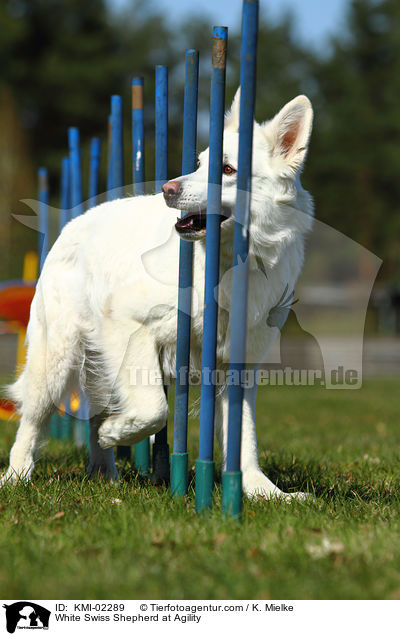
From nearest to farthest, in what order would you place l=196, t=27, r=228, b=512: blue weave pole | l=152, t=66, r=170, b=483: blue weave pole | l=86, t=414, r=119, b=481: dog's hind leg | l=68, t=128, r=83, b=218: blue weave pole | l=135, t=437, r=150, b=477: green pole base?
l=196, t=27, r=228, b=512: blue weave pole → l=152, t=66, r=170, b=483: blue weave pole → l=86, t=414, r=119, b=481: dog's hind leg → l=135, t=437, r=150, b=477: green pole base → l=68, t=128, r=83, b=218: blue weave pole

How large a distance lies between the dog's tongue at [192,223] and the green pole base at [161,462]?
4.92 feet

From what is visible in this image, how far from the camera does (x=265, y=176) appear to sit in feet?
12.9

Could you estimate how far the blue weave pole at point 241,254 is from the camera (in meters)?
3.26

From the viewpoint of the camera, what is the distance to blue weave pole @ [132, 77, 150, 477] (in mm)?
5047

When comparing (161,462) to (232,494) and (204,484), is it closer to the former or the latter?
(204,484)

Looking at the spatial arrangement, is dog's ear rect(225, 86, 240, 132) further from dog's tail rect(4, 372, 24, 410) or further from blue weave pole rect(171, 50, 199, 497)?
dog's tail rect(4, 372, 24, 410)

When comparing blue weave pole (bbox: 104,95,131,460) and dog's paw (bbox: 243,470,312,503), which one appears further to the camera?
blue weave pole (bbox: 104,95,131,460)

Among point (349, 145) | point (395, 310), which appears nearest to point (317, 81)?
point (349, 145)

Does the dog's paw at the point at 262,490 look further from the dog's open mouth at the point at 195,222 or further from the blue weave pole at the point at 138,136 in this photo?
the blue weave pole at the point at 138,136

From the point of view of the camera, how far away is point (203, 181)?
12.4 ft

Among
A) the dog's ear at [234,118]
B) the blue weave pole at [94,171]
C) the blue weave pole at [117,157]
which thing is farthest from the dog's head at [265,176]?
the blue weave pole at [94,171]
